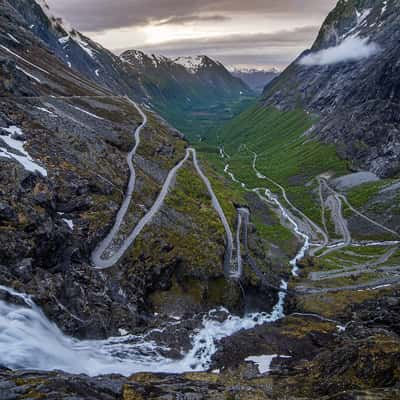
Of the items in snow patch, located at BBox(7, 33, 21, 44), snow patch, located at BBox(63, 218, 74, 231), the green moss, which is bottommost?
the green moss

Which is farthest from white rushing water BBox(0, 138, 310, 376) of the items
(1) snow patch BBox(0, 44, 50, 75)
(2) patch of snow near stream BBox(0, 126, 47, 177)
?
(1) snow patch BBox(0, 44, 50, 75)

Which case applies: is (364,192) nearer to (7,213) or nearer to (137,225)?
(137,225)

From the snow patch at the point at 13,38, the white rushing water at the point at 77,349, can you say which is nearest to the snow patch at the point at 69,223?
the white rushing water at the point at 77,349

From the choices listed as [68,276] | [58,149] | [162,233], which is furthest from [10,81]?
[68,276]

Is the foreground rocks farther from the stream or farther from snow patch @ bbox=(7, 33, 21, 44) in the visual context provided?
snow patch @ bbox=(7, 33, 21, 44)

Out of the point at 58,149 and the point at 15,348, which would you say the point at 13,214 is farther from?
the point at 58,149

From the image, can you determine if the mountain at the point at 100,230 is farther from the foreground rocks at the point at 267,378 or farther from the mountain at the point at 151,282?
the foreground rocks at the point at 267,378

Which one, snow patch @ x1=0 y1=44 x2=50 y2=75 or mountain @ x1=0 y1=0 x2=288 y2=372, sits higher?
snow patch @ x1=0 y1=44 x2=50 y2=75

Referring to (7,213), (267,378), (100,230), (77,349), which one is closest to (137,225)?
(100,230)

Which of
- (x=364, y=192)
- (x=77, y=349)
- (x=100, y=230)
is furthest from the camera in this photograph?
(x=364, y=192)
